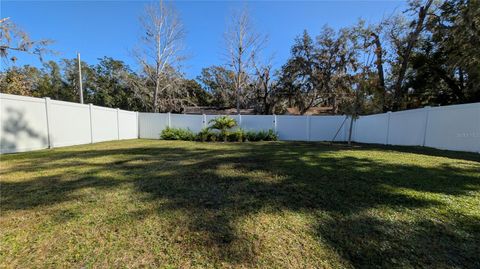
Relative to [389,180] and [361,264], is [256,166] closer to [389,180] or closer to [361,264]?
[389,180]

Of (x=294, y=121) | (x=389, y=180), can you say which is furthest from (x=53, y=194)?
(x=294, y=121)

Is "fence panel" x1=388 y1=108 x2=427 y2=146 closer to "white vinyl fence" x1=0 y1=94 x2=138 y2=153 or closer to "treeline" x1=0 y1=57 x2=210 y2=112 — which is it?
"white vinyl fence" x1=0 y1=94 x2=138 y2=153

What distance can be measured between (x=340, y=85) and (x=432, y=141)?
12336 millimetres

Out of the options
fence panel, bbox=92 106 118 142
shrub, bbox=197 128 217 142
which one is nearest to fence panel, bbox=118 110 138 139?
fence panel, bbox=92 106 118 142

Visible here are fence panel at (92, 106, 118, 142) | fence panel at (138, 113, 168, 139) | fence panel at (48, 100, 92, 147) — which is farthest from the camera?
fence panel at (138, 113, 168, 139)

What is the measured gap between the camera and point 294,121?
14148mm

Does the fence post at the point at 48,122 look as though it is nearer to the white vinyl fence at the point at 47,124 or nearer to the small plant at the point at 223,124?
the white vinyl fence at the point at 47,124

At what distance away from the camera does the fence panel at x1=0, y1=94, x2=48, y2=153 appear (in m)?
6.23

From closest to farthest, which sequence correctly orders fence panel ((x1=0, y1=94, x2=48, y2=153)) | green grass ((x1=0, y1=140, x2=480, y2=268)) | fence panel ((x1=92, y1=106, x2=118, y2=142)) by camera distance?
green grass ((x1=0, y1=140, x2=480, y2=268))
fence panel ((x1=0, y1=94, x2=48, y2=153))
fence panel ((x1=92, y1=106, x2=118, y2=142))

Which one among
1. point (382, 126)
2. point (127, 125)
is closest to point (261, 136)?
point (382, 126)

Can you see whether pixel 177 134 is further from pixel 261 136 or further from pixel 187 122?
pixel 261 136

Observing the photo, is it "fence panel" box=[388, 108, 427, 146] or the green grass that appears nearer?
the green grass

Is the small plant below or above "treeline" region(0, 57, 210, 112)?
below

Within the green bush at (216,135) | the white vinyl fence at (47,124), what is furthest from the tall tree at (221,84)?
the white vinyl fence at (47,124)
